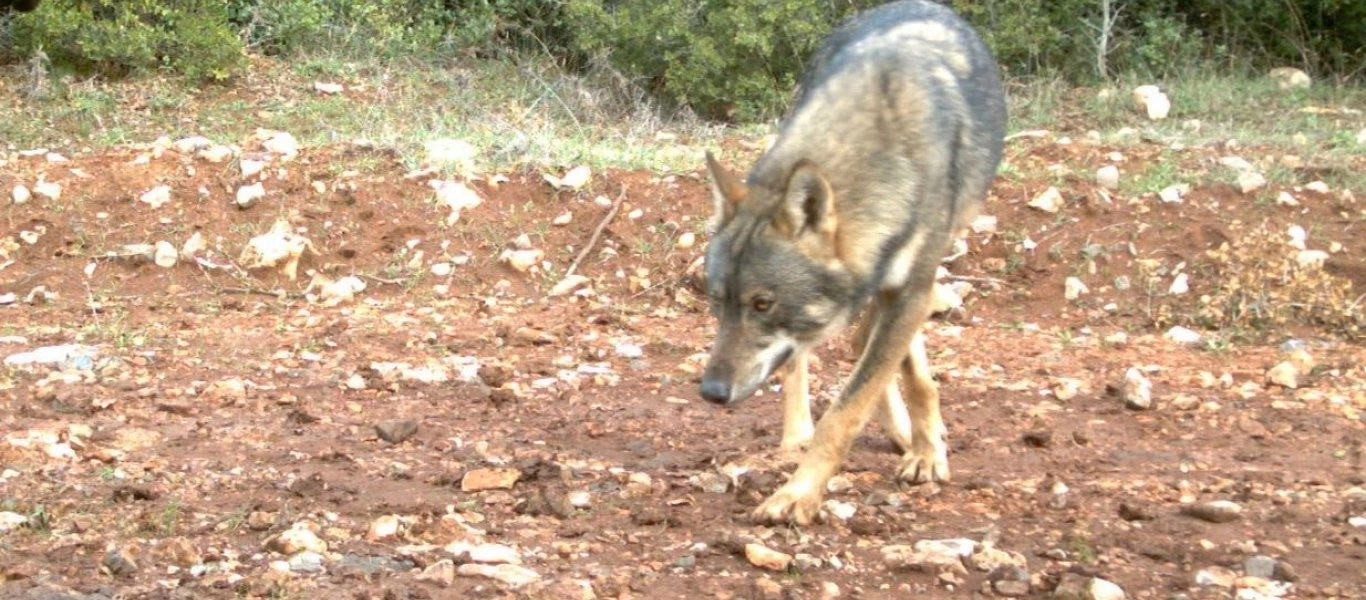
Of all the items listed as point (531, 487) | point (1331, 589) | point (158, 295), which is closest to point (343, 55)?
point (158, 295)

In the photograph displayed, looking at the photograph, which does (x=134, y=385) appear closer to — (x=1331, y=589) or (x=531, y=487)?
(x=531, y=487)

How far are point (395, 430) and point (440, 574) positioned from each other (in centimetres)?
145

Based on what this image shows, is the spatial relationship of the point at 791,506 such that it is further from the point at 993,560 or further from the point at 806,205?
the point at 806,205

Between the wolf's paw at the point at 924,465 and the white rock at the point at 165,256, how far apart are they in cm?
448

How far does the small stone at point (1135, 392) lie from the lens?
6152 mm

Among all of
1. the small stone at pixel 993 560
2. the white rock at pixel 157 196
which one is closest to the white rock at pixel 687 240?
the white rock at pixel 157 196

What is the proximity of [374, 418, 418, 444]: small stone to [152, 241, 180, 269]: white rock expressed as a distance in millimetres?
3010

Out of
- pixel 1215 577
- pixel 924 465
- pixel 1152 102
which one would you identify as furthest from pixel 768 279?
pixel 1152 102

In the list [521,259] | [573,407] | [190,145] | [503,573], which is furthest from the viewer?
[190,145]

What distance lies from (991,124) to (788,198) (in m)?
1.50

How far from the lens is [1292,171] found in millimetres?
8977

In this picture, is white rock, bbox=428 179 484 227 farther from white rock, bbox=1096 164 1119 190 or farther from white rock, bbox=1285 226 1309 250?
white rock, bbox=1285 226 1309 250

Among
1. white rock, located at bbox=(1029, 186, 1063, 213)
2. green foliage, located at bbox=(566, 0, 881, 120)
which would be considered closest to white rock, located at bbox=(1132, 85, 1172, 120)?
green foliage, located at bbox=(566, 0, 881, 120)

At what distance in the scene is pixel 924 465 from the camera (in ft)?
17.7
